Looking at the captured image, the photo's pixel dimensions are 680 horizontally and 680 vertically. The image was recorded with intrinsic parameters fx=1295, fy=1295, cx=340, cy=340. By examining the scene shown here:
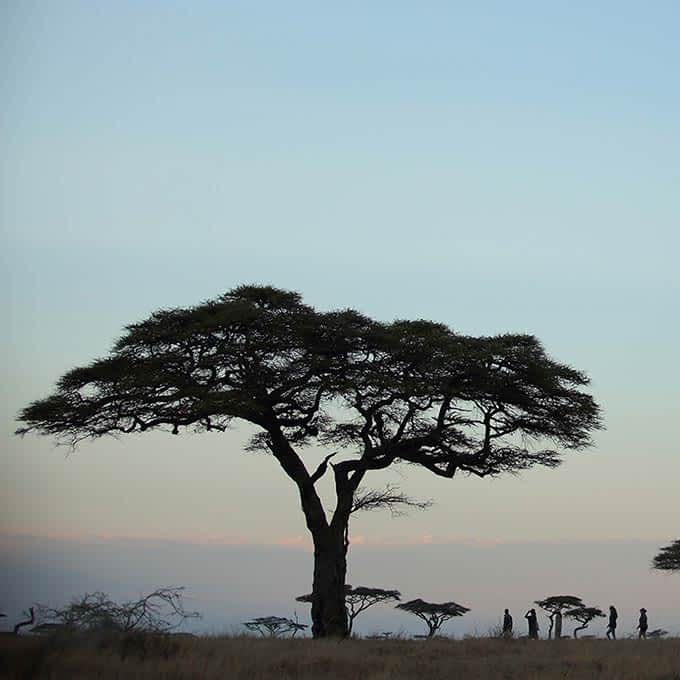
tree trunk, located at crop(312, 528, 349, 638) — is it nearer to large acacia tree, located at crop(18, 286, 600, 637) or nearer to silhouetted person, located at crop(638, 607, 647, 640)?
large acacia tree, located at crop(18, 286, 600, 637)

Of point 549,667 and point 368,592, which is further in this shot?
point 368,592

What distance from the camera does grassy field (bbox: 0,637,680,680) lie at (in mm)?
21062

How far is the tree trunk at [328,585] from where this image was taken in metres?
35.9

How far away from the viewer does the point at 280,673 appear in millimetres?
23250

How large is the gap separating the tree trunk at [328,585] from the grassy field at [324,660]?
5143 mm

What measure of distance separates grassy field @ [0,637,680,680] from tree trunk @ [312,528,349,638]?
5.14 metres

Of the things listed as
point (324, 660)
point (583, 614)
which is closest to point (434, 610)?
point (583, 614)

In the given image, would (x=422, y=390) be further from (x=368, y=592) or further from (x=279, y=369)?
(x=368, y=592)

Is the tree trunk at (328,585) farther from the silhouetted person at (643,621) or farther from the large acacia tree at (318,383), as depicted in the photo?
the silhouetted person at (643,621)

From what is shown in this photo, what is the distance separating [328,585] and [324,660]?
10433 millimetres

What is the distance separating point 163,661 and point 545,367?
17.0m

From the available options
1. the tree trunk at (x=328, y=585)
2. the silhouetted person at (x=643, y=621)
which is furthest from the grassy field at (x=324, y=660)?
the silhouetted person at (x=643, y=621)

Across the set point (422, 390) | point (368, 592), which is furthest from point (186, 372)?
point (368, 592)

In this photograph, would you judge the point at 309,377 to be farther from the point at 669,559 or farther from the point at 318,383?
the point at 669,559
